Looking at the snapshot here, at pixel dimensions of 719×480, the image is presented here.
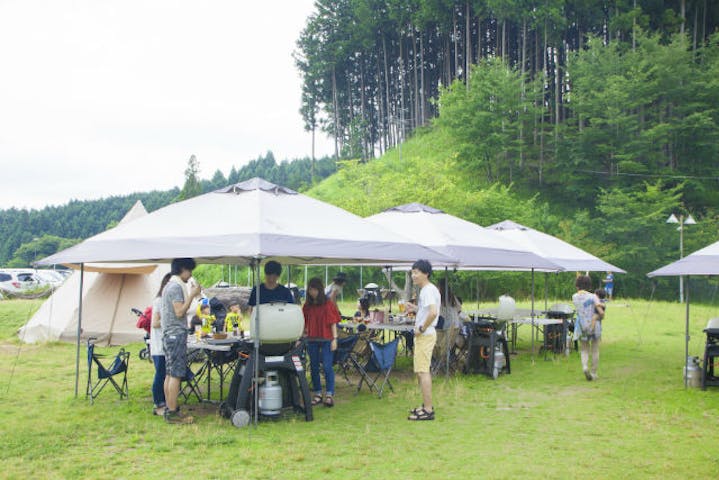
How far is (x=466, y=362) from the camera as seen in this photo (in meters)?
9.60

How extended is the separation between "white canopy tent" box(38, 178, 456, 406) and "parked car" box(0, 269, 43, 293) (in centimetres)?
2181

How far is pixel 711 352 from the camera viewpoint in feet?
28.0

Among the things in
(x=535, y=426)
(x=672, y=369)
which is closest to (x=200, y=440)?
(x=535, y=426)

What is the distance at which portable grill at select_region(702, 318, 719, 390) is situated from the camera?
27.9 feet

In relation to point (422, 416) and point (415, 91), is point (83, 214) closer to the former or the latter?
point (415, 91)

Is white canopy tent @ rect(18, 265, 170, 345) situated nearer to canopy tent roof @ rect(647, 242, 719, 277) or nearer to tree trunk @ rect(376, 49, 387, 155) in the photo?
canopy tent roof @ rect(647, 242, 719, 277)

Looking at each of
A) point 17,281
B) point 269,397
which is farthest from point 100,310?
point 17,281

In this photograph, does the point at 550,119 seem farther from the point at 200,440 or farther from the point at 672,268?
the point at 200,440

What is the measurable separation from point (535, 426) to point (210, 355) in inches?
138

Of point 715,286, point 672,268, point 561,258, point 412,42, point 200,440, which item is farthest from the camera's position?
point 412,42

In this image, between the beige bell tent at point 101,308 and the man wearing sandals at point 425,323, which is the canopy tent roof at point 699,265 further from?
the beige bell tent at point 101,308

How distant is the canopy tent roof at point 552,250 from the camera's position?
1163 centimetres

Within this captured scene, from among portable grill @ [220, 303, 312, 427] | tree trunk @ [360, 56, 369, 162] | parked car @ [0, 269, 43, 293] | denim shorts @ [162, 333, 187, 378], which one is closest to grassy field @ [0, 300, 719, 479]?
portable grill @ [220, 303, 312, 427]

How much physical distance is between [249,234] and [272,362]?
4.19ft
